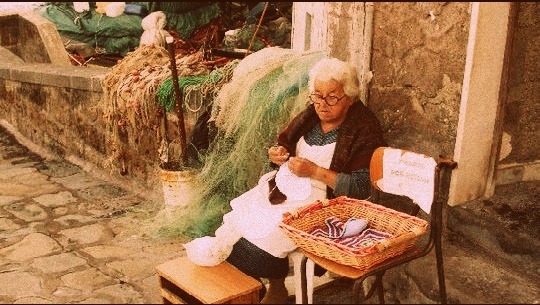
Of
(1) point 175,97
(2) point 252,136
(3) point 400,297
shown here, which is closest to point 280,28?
(1) point 175,97

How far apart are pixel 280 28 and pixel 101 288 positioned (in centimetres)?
754

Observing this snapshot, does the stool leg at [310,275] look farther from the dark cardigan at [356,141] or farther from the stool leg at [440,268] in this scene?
the stool leg at [440,268]

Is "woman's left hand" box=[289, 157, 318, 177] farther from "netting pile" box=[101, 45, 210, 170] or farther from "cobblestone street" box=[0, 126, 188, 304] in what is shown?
"netting pile" box=[101, 45, 210, 170]

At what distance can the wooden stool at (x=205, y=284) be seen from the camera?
4186 mm

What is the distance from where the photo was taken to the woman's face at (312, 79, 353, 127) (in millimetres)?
4356

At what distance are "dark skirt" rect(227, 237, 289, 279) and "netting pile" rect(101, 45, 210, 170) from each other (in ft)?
10.3

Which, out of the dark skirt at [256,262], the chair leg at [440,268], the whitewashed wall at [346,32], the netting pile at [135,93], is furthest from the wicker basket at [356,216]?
the netting pile at [135,93]

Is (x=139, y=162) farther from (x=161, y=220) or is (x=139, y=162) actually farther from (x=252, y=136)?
Result: (x=252, y=136)

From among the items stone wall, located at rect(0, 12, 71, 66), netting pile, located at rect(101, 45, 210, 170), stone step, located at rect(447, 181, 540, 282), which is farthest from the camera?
stone wall, located at rect(0, 12, 71, 66)

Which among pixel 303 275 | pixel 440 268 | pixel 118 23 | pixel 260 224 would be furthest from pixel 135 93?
pixel 118 23

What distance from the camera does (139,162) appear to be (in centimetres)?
786

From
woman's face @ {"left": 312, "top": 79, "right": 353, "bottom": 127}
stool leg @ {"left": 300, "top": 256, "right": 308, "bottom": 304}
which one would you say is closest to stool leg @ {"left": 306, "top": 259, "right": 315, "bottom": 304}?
stool leg @ {"left": 300, "top": 256, "right": 308, "bottom": 304}

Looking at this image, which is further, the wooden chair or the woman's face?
the woman's face

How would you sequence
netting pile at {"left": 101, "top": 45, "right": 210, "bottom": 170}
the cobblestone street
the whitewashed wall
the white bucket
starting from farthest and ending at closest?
netting pile at {"left": 101, "top": 45, "right": 210, "bottom": 170} < the white bucket < the cobblestone street < the whitewashed wall
